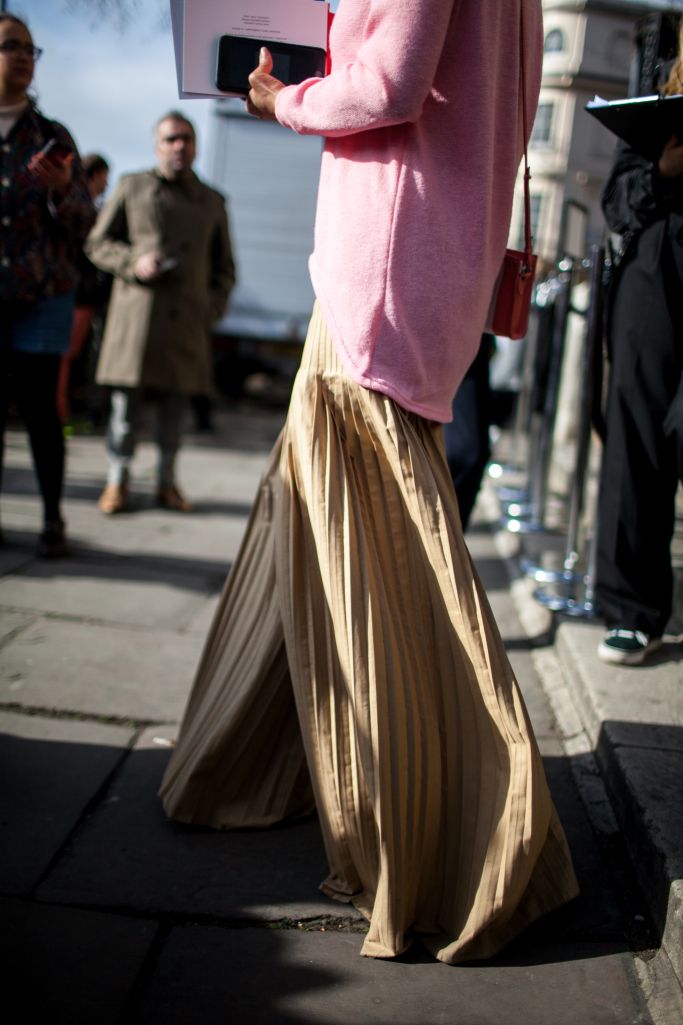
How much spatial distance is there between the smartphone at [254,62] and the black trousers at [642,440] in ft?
4.08

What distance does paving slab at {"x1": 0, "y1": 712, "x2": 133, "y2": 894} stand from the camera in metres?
1.99

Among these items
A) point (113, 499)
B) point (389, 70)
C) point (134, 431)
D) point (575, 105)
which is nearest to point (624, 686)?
point (389, 70)

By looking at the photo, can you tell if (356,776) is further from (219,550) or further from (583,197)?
(583,197)

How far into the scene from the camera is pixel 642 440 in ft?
9.11

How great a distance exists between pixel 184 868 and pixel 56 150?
2.75 m

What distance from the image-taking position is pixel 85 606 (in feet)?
12.1

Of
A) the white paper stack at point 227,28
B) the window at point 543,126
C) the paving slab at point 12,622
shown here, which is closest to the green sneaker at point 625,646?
the white paper stack at point 227,28

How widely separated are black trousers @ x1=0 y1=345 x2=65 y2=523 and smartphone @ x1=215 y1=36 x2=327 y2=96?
2464mm

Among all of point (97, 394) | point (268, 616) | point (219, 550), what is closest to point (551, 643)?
point (268, 616)

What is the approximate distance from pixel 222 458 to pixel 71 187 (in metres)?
4.24

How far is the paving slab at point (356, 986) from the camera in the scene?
5.23ft

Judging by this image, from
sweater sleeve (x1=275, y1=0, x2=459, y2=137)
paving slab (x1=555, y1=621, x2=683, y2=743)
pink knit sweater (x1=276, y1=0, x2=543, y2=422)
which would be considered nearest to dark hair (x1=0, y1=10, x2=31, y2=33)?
pink knit sweater (x1=276, y1=0, x2=543, y2=422)

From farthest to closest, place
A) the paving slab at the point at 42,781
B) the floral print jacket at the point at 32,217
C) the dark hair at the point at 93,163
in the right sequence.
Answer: the dark hair at the point at 93,163 → the floral print jacket at the point at 32,217 → the paving slab at the point at 42,781

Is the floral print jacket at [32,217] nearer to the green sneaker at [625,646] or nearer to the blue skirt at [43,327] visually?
the blue skirt at [43,327]
